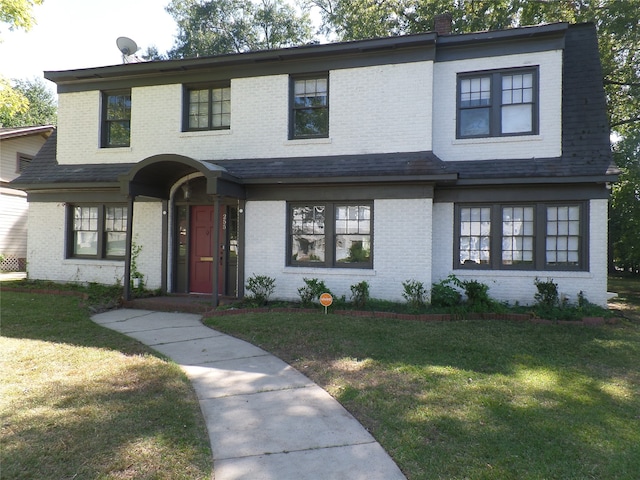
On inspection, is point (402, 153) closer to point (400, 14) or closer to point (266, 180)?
point (266, 180)

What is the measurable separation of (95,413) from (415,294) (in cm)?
656

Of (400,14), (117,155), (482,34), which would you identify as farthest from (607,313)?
(400,14)

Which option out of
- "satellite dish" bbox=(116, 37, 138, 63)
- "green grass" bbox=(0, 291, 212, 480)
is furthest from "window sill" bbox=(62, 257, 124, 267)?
"satellite dish" bbox=(116, 37, 138, 63)

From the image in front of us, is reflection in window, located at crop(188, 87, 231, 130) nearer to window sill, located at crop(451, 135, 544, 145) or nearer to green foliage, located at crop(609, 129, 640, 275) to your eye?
window sill, located at crop(451, 135, 544, 145)

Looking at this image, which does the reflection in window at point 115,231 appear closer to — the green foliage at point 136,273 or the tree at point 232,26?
the green foliage at point 136,273

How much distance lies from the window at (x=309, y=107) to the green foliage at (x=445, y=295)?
4.47 m

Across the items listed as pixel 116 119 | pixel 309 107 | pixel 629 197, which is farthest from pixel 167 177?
pixel 629 197

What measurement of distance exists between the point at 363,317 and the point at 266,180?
12.4ft

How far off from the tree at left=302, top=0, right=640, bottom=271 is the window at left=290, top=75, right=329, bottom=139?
323 inches

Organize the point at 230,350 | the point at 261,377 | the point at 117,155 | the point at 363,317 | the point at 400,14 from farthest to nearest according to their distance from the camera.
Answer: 1. the point at 400,14
2. the point at 117,155
3. the point at 363,317
4. the point at 230,350
5. the point at 261,377

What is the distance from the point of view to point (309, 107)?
10.1 m

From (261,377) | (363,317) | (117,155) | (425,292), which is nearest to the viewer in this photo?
(261,377)

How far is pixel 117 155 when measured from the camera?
11180 mm

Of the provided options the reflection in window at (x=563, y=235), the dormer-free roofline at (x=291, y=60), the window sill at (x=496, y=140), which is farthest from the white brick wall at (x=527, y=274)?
the dormer-free roofline at (x=291, y=60)
